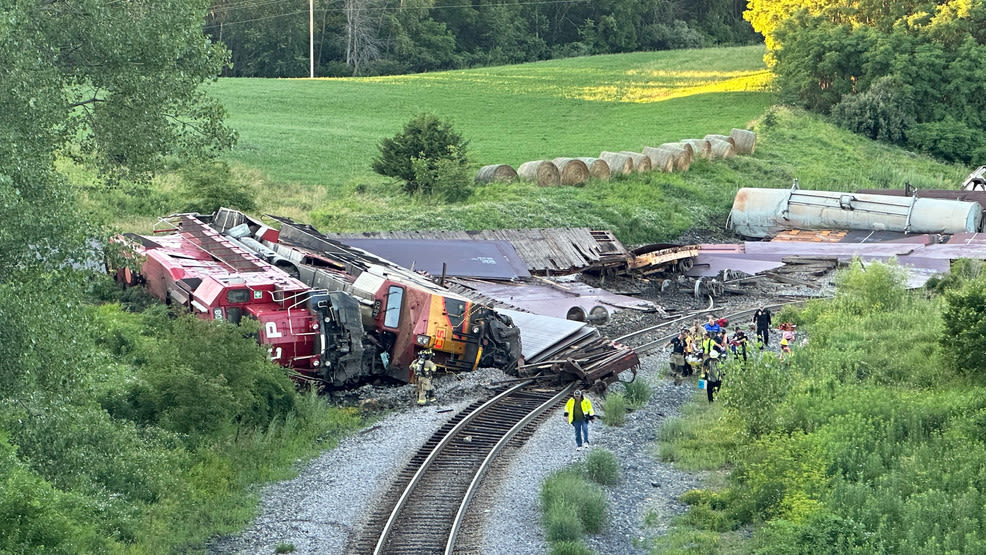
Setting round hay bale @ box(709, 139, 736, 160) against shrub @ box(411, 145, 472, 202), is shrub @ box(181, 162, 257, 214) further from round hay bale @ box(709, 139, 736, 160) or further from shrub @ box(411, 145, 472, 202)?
round hay bale @ box(709, 139, 736, 160)

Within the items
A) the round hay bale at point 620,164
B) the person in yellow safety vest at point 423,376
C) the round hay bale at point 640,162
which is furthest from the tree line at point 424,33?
the person in yellow safety vest at point 423,376

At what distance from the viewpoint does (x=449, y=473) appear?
17516 millimetres

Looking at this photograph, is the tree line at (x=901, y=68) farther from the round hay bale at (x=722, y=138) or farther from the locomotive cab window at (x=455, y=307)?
the locomotive cab window at (x=455, y=307)

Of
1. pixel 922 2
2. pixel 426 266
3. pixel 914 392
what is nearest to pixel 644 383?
pixel 914 392

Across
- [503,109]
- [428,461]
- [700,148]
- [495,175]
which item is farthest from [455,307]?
[503,109]

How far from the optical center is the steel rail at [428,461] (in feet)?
48.6

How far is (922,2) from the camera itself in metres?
64.4

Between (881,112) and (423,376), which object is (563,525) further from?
(881,112)

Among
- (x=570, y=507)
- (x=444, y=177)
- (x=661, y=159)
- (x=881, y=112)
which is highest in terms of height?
(x=881, y=112)

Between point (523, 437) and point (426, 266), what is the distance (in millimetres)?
11779

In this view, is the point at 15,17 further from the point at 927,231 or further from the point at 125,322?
the point at 927,231

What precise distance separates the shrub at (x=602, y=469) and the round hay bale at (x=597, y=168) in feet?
96.5

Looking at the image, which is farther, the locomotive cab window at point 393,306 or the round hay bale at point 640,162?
the round hay bale at point 640,162

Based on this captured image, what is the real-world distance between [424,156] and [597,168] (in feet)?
26.7
